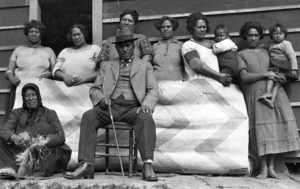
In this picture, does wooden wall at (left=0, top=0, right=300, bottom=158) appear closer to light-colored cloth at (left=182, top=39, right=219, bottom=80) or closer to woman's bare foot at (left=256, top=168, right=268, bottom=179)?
light-colored cloth at (left=182, top=39, right=219, bottom=80)

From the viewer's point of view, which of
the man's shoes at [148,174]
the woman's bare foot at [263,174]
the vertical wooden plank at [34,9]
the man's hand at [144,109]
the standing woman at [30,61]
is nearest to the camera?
the man's shoes at [148,174]

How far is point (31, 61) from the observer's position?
5.82m

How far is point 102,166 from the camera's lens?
16.7 feet

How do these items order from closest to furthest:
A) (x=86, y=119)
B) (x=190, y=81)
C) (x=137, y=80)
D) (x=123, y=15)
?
(x=86, y=119) → (x=137, y=80) → (x=190, y=81) → (x=123, y=15)

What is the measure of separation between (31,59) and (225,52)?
102 inches

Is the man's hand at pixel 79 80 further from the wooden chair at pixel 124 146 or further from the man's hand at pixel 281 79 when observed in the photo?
the man's hand at pixel 281 79

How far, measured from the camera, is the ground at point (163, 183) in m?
3.93

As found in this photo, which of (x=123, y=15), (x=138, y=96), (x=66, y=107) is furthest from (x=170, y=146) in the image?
(x=123, y=15)

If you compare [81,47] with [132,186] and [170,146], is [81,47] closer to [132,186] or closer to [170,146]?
[170,146]

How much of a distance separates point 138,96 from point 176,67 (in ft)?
2.92

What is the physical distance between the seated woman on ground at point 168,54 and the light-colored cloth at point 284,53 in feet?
3.75

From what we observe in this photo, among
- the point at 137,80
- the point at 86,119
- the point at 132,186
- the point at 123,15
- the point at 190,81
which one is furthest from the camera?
the point at 123,15

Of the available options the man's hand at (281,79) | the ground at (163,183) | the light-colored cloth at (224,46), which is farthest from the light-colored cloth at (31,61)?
the man's hand at (281,79)

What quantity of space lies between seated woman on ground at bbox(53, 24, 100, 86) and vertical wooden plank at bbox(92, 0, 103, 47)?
26cm
